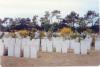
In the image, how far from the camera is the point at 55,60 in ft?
7.75

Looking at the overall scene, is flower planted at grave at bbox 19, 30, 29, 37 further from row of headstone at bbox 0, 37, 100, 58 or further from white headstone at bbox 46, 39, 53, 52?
white headstone at bbox 46, 39, 53, 52

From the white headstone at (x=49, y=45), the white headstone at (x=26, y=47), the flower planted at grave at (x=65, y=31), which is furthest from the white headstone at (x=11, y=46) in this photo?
the flower planted at grave at (x=65, y=31)

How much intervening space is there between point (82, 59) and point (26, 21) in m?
0.67

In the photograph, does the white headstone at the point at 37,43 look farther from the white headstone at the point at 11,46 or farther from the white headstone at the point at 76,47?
the white headstone at the point at 76,47

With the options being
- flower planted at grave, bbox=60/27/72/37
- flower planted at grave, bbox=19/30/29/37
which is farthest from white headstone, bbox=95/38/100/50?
flower planted at grave, bbox=19/30/29/37

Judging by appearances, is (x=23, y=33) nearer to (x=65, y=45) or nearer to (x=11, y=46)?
(x=11, y=46)

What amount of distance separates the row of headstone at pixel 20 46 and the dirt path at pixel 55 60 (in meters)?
0.05

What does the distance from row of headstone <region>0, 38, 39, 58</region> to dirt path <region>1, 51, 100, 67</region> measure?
51 millimetres

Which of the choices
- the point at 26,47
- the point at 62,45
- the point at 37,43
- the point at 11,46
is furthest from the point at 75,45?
the point at 11,46

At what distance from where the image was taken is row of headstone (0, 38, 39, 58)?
7.64 feet

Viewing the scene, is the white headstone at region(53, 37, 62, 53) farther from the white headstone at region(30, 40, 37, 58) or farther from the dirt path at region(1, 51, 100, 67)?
the white headstone at region(30, 40, 37, 58)

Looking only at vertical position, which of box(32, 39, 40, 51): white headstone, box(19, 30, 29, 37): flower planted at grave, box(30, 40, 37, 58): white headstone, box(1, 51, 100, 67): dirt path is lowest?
box(1, 51, 100, 67): dirt path

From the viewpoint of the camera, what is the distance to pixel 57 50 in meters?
2.36

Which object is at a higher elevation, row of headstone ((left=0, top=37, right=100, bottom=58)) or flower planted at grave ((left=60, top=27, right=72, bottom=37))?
flower planted at grave ((left=60, top=27, right=72, bottom=37))
